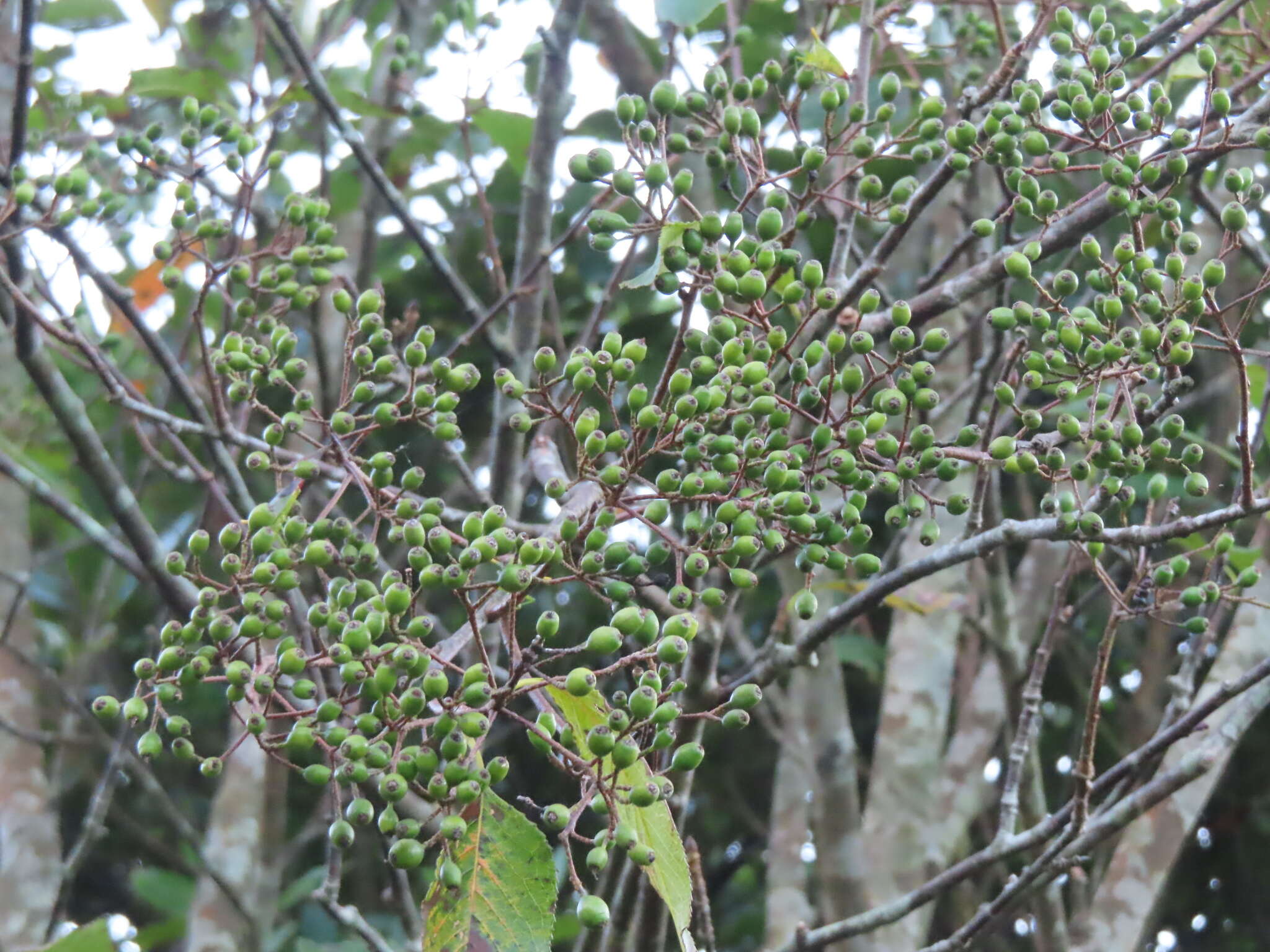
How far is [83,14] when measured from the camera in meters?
3.46

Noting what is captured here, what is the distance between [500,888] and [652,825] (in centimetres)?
15

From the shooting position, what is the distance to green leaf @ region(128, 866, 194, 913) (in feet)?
10.3

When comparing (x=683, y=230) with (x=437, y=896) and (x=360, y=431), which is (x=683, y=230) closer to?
(x=360, y=431)

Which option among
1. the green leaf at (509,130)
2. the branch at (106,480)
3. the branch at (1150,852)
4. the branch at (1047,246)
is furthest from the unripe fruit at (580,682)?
the green leaf at (509,130)

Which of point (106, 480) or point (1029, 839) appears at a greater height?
point (106, 480)

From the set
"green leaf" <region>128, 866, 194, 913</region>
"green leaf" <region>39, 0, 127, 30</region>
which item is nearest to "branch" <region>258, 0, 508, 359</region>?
"green leaf" <region>39, 0, 127, 30</region>

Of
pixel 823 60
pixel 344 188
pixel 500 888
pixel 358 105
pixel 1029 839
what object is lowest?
pixel 1029 839

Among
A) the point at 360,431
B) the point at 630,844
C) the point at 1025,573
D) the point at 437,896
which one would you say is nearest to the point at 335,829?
the point at 437,896

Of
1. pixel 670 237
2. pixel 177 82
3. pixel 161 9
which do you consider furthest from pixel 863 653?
pixel 161 9

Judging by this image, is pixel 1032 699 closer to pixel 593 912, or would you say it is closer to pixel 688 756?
pixel 688 756

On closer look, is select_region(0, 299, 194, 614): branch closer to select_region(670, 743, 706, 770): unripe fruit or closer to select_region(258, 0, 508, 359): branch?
select_region(258, 0, 508, 359): branch

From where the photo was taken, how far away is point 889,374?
48.7 inches

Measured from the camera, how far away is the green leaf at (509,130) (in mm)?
2594

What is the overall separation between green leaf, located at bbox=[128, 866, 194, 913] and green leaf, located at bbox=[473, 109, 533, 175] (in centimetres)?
207
